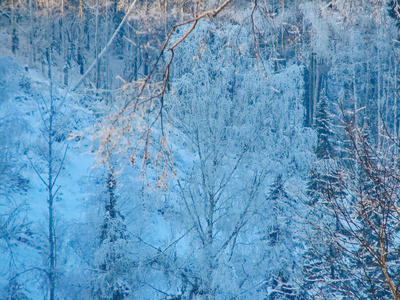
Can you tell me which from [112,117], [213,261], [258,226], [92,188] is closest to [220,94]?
[258,226]

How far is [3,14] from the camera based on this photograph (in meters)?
30.2

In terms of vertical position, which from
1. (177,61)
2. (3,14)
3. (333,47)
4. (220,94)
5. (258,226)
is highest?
(3,14)

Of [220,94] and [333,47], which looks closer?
[220,94]

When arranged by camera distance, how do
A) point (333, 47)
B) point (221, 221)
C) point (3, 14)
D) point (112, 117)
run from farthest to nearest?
point (3, 14)
point (333, 47)
point (221, 221)
point (112, 117)

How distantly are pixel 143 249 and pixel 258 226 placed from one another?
359cm

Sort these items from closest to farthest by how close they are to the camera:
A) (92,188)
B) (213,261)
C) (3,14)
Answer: (213,261)
(92,188)
(3,14)

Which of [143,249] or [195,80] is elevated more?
[195,80]

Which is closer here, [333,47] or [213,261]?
[213,261]

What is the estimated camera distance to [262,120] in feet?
37.4

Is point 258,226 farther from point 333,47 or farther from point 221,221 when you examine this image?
point 333,47

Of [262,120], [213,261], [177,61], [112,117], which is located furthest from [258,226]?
[112,117]

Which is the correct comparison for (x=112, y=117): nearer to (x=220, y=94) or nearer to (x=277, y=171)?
(x=220, y=94)

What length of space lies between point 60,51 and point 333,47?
21.9 metres

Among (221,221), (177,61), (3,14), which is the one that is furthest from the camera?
(3,14)
